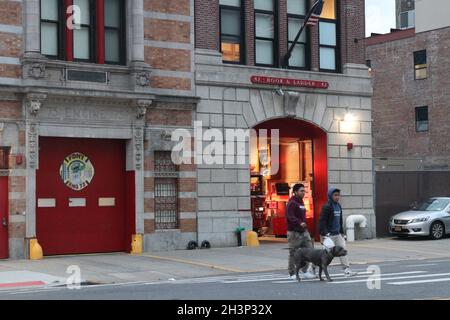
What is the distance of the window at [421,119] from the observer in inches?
1716

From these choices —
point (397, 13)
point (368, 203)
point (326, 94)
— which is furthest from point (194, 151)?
point (397, 13)

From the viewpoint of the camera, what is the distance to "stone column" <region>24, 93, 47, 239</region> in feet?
68.8

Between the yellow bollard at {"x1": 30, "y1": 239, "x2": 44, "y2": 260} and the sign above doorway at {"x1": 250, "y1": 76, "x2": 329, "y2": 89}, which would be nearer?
the yellow bollard at {"x1": 30, "y1": 239, "x2": 44, "y2": 260}

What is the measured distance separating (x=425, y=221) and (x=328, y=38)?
705 centimetres

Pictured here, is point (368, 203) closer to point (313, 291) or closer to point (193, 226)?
point (193, 226)

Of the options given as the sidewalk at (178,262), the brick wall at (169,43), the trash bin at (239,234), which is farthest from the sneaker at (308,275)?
the brick wall at (169,43)

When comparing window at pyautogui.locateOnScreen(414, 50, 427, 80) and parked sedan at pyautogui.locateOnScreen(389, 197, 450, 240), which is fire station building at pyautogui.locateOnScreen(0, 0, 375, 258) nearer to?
parked sedan at pyautogui.locateOnScreen(389, 197, 450, 240)

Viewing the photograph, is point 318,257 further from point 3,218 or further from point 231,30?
point 231,30

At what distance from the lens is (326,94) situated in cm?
2678

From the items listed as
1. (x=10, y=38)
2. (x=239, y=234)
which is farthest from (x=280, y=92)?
(x=10, y=38)

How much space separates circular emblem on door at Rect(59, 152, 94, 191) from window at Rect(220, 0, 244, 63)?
18.6ft

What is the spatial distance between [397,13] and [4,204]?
4282 cm

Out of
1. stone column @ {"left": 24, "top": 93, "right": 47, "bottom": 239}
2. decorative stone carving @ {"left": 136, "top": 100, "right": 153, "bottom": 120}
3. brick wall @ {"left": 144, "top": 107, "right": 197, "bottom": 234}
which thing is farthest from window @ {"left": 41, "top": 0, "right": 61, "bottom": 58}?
brick wall @ {"left": 144, "top": 107, "right": 197, "bottom": 234}

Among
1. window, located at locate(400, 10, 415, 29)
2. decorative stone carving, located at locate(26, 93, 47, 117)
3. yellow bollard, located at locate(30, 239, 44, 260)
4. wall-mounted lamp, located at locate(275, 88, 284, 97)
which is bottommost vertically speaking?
yellow bollard, located at locate(30, 239, 44, 260)
